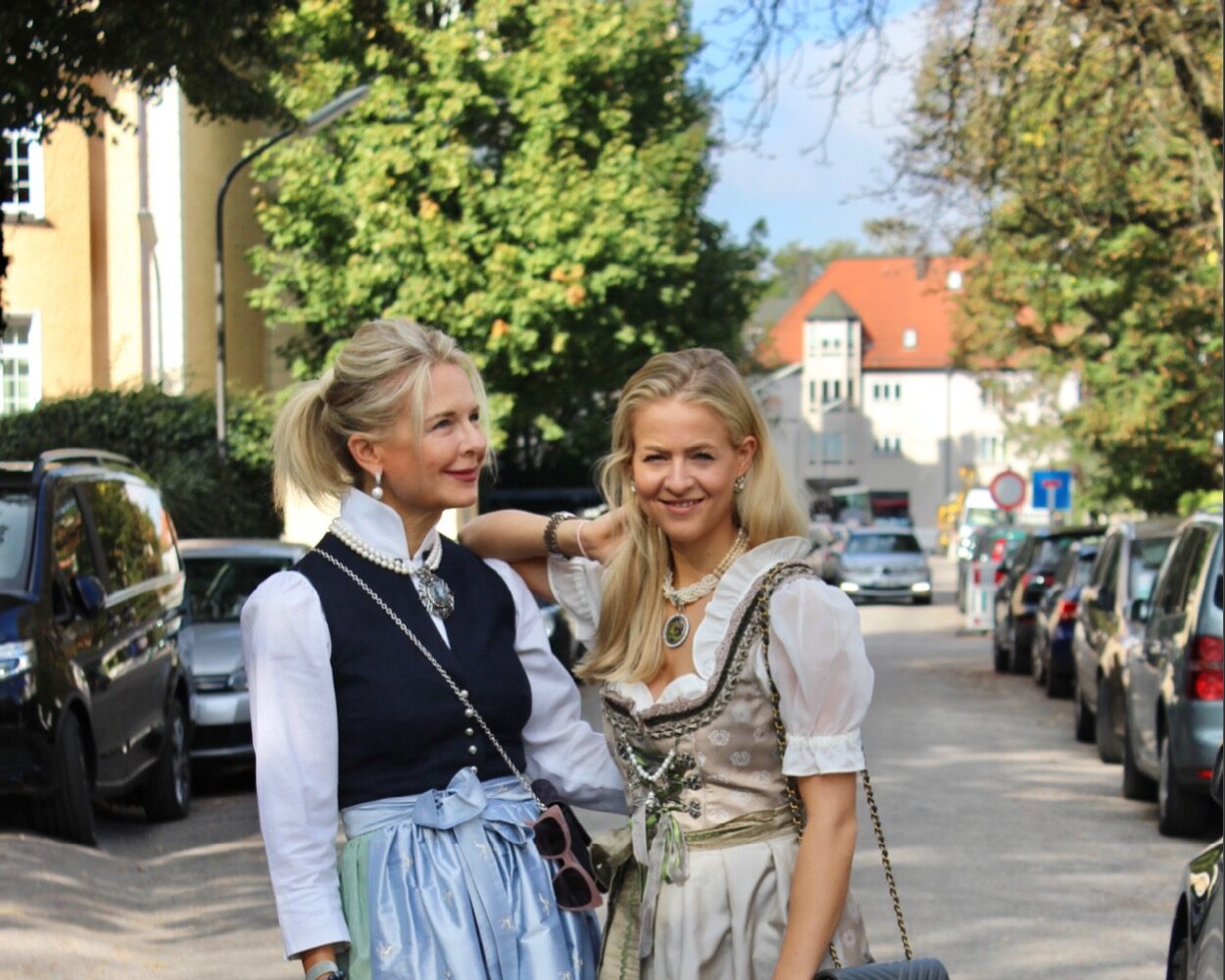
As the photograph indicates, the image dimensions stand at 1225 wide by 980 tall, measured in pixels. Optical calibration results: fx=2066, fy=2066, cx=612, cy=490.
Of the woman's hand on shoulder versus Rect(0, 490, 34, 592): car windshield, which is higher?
the woman's hand on shoulder

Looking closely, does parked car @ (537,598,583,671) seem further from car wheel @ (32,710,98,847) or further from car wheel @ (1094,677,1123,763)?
car wheel @ (32,710,98,847)

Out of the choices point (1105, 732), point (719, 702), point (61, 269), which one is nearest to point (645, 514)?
point (719, 702)

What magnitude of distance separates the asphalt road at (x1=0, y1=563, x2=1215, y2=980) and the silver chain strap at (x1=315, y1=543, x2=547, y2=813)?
452 centimetres

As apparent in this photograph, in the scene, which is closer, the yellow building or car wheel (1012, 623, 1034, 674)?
car wheel (1012, 623, 1034, 674)

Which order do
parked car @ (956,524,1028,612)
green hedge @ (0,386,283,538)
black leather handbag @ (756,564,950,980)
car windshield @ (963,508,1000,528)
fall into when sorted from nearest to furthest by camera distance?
1. black leather handbag @ (756,564,950,980)
2. green hedge @ (0,386,283,538)
3. parked car @ (956,524,1028,612)
4. car windshield @ (963,508,1000,528)

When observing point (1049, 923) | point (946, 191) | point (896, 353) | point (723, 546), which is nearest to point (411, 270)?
point (946, 191)

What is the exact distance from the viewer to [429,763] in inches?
134

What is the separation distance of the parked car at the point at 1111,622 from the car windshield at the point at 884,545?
3035cm

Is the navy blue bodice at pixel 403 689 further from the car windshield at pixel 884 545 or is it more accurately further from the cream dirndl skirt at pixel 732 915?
the car windshield at pixel 884 545

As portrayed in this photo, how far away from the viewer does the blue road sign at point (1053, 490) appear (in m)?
35.5

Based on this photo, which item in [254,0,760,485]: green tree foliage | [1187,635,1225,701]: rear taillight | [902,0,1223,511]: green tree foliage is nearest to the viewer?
[1187,635,1225,701]: rear taillight

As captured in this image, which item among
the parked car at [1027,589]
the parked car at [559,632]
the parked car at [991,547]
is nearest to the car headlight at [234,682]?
the parked car at [559,632]

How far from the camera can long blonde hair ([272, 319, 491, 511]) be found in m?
3.51

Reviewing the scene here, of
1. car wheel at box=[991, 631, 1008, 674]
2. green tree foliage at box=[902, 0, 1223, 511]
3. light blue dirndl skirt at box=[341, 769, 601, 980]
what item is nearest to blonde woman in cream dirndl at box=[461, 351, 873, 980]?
light blue dirndl skirt at box=[341, 769, 601, 980]
